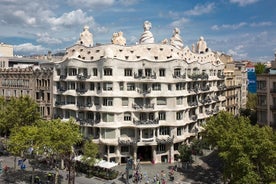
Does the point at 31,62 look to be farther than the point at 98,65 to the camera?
Yes

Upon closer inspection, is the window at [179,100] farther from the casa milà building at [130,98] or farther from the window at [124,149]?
the window at [124,149]

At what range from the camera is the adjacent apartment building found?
6328 centimetres

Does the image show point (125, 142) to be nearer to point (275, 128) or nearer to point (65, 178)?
point (65, 178)

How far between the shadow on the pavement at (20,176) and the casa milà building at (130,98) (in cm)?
1236

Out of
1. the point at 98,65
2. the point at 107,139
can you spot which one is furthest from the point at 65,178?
the point at 98,65

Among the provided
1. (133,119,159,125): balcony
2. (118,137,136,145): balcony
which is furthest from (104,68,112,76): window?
(118,137,136,145): balcony

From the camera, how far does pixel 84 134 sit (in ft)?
221

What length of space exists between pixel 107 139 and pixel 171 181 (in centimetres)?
1528

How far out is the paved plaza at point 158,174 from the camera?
2202 inches

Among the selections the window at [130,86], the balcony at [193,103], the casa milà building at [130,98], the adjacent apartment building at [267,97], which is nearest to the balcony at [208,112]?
the balcony at [193,103]

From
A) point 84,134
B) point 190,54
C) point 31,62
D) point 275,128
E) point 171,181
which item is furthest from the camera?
point 31,62

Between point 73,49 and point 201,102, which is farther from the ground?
point 73,49

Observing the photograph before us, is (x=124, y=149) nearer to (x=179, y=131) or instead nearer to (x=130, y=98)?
(x=130, y=98)

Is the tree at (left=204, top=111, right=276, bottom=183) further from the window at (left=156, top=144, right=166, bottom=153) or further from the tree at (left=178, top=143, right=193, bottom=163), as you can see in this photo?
the window at (left=156, top=144, right=166, bottom=153)
